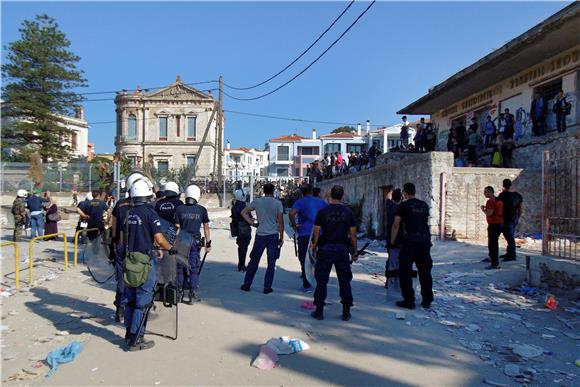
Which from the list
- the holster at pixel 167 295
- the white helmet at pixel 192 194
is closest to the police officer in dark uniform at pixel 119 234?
the holster at pixel 167 295

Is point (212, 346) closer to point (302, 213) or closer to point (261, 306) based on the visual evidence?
point (261, 306)

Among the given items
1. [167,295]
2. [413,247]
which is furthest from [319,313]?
[167,295]

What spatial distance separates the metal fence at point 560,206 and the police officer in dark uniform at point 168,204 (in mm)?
6133

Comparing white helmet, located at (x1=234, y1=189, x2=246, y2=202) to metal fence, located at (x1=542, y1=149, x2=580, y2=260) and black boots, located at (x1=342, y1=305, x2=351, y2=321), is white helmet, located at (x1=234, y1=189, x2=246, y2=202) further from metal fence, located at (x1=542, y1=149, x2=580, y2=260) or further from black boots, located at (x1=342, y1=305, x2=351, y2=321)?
metal fence, located at (x1=542, y1=149, x2=580, y2=260)

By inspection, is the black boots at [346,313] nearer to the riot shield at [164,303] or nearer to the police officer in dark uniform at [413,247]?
the police officer in dark uniform at [413,247]

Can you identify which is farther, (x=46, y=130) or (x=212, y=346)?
(x=46, y=130)

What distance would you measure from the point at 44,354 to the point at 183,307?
2127 millimetres

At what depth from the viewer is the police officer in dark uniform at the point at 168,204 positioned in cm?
717

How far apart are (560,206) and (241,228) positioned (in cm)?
598

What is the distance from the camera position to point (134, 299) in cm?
484

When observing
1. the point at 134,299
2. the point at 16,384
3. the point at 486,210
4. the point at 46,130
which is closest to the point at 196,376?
the point at 134,299

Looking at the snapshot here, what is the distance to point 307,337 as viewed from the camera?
526 centimetres

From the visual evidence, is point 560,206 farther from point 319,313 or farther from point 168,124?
point 168,124

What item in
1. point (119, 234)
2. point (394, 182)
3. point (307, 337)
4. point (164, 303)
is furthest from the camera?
point (394, 182)
